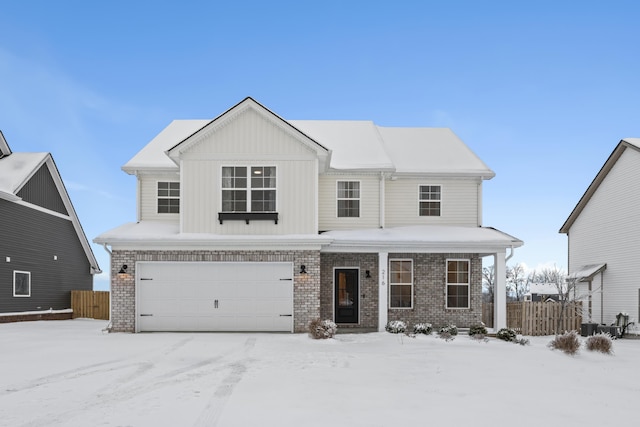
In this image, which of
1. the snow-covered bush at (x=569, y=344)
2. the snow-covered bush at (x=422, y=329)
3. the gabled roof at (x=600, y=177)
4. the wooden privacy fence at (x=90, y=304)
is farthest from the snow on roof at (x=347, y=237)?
the wooden privacy fence at (x=90, y=304)

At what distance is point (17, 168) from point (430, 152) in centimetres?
1879

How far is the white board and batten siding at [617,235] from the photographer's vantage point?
22.4 meters

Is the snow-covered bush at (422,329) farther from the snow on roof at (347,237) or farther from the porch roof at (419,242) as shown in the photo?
the snow on roof at (347,237)

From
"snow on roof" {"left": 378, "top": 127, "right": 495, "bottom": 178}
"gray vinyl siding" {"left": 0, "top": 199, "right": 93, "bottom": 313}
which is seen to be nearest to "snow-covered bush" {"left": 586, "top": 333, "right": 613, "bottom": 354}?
"snow on roof" {"left": 378, "top": 127, "right": 495, "bottom": 178}

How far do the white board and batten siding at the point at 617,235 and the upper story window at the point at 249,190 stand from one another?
1513 centimetres

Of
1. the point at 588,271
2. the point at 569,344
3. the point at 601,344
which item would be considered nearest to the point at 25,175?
the point at 569,344

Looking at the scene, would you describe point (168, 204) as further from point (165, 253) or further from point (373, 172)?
point (373, 172)

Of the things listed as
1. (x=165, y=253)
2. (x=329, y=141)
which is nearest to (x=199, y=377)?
(x=165, y=253)

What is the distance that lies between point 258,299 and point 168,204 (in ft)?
18.2

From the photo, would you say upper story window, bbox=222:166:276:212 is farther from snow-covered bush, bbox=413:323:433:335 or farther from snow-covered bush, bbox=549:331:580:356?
snow-covered bush, bbox=549:331:580:356

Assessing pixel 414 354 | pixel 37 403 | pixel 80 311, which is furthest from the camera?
pixel 80 311

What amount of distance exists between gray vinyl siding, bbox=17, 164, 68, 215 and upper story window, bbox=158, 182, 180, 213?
7879 mm

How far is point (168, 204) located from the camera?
68.3 ft

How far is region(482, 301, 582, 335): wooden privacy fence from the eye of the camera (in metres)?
20.2
